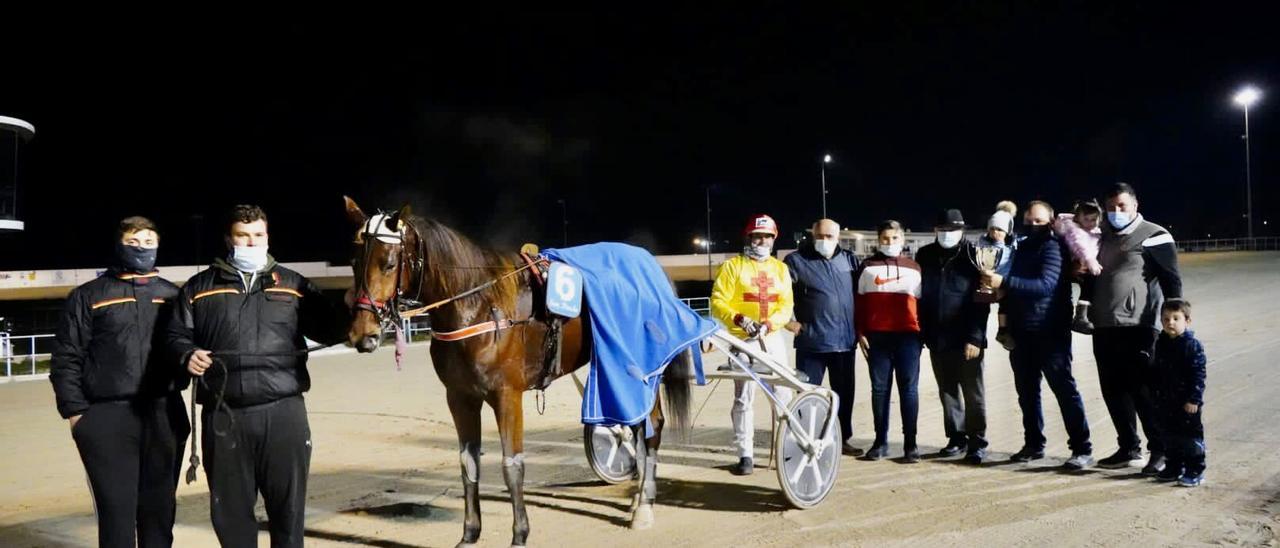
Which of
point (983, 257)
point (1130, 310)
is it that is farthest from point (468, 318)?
point (1130, 310)

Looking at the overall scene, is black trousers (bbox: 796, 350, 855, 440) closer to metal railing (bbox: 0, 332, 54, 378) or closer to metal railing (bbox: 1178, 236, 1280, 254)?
metal railing (bbox: 0, 332, 54, 378)

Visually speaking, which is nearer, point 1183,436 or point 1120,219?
point 1183,436

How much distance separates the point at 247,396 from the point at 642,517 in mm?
2212

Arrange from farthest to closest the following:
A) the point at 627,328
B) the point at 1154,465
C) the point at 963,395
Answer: the point at 963,395, the point at 1154,465, the point at 627,328

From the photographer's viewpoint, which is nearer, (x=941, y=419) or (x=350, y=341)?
(x=350, y=341)

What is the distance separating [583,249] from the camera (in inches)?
187

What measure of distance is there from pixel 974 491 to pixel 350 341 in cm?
369

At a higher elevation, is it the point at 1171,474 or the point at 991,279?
the point at 991,279

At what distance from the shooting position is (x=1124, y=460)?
5.48 metres

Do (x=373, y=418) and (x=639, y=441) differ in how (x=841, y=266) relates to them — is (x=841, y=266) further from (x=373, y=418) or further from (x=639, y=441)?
(x=373, y=418)

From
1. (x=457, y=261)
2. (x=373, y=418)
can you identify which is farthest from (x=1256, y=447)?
(x=373, y=418)

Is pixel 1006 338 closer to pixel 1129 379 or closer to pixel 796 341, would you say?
pixel 1129 379

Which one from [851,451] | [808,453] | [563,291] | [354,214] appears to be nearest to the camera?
[354,214]

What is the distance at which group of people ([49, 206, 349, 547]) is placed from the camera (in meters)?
3.19
